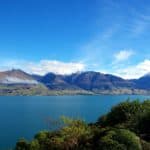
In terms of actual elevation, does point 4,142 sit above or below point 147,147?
below

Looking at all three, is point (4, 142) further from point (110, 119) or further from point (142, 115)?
point (142, 115)

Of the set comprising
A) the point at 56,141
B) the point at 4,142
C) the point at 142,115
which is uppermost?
the point at 142,115

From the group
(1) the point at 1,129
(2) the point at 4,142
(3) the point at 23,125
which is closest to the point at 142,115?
(2) the point at 4,142

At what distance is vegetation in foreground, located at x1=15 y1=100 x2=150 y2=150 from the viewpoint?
3969 cm

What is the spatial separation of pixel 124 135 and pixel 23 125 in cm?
13314

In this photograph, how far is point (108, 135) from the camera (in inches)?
1613

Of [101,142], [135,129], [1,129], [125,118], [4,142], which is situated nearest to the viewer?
[101,142]

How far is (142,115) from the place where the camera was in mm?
60125

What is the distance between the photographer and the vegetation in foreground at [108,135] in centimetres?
3969

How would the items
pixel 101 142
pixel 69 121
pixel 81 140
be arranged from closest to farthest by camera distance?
pixel 101 142 → pixel 81 140 → pixel 69 121

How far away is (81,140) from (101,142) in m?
11.1

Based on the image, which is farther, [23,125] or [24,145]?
[23,125]

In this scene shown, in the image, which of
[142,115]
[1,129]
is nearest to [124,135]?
[142,115]

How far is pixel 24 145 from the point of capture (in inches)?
2613
